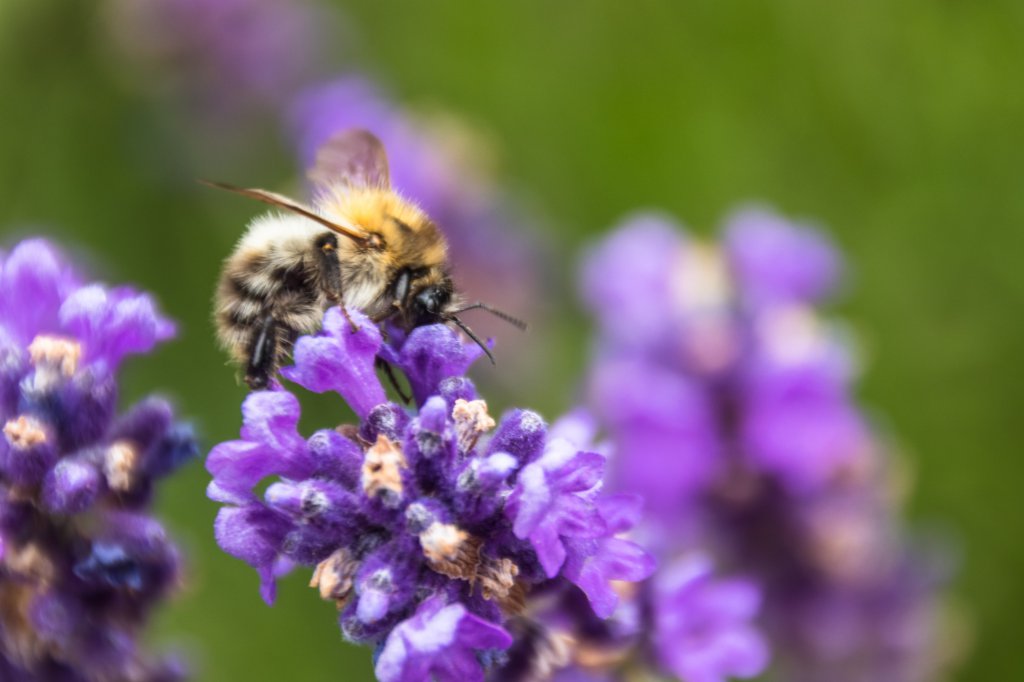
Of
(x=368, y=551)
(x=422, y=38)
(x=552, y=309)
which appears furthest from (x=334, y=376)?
(x=422, y=38)

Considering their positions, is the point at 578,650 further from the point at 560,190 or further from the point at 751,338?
the point at 560,190

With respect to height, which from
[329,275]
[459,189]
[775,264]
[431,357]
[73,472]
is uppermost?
[459,189]

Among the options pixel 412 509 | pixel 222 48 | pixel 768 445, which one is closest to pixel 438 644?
pixel 412 509

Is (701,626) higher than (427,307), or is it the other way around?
(427,307)

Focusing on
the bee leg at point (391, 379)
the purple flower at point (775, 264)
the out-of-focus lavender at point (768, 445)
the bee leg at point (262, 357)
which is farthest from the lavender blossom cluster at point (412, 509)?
the purple flower at point (775, 264)

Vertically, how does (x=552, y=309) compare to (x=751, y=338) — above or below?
above

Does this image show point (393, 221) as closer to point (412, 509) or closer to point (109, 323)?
point (109, 323)

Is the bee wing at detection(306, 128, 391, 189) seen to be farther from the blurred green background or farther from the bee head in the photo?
the blurred green background
